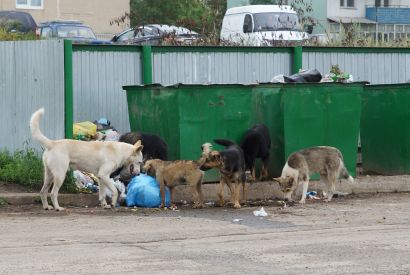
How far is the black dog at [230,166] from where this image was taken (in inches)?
512

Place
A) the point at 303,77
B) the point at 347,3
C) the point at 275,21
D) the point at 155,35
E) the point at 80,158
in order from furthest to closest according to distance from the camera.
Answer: the point at 347,3 → the point at 275,21 → the point at 155,35 → the point at 303,77 → the point at 80,158

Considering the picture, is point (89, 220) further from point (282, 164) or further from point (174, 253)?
point (282, 164)

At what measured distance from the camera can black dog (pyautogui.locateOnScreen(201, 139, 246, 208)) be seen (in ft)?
42.6

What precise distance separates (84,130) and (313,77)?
392 centimetres

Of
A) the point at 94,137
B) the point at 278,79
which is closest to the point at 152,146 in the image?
the point at 94,137

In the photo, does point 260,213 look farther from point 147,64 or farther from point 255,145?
point 147,64

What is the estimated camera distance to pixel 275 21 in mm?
29812

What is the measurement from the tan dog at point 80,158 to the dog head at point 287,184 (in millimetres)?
2026

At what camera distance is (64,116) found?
14.4 metres

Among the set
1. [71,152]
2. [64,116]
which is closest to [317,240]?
[71,152]

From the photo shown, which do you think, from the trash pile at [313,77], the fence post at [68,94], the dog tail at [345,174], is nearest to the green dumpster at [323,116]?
the dog tail at [345,174]

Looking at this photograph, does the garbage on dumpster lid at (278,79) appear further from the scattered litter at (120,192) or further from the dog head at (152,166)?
the scattered litter at (120,192)

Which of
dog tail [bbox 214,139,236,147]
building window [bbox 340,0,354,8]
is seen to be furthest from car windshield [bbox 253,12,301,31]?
building window [bbox 340,0,354,8]

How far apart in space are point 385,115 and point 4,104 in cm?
615
